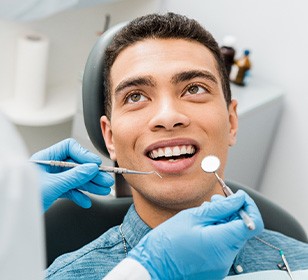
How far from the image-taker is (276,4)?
97.3 inches

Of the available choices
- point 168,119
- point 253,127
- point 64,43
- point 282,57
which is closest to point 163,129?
point 168,119

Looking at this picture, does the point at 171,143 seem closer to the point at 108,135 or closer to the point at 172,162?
the point at 172,162

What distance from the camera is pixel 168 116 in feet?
4.30

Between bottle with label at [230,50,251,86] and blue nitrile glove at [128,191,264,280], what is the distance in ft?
4.75

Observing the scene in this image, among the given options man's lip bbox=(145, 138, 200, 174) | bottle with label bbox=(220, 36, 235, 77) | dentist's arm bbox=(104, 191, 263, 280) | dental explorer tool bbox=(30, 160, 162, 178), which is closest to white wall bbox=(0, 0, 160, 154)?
bottle with label bbox=(220, 36, 235, 77)

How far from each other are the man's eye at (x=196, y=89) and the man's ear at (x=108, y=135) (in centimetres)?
25

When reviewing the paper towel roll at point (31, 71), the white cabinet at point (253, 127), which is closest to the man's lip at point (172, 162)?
the white cabinet at point (253, 127)

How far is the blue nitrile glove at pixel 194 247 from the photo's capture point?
1.07 meters

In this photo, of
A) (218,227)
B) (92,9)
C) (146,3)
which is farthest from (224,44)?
(218,227)

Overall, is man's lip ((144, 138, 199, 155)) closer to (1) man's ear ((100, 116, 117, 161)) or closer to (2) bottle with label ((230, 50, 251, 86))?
(1) man's ear ((100, 116, 117, 161))

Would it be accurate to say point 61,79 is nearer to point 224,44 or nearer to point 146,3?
point 146,3

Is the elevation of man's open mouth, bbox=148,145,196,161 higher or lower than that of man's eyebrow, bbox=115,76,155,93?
lower

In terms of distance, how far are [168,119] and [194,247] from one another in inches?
13.8

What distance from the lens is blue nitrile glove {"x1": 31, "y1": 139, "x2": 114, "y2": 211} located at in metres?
1.38
